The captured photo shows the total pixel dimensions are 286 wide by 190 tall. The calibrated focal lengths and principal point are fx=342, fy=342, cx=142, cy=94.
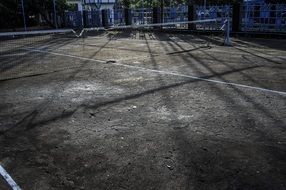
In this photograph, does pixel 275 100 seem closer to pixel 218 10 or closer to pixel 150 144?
pixel 150 144

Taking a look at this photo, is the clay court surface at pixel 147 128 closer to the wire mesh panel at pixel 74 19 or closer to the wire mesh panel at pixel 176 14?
the wire mesh panel at pixel 176 14

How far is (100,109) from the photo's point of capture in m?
7.16

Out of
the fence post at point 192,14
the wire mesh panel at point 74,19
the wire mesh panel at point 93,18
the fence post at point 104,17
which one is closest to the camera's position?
the fence post at point 192,14

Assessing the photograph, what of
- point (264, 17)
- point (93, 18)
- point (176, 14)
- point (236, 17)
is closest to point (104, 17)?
point (93, 18)

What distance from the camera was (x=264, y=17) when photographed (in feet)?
79.3

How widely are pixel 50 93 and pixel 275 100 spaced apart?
5375mm

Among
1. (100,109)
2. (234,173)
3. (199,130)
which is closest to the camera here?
(234,173)

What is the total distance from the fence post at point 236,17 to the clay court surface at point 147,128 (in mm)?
14493

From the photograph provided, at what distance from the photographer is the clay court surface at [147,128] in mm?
4359

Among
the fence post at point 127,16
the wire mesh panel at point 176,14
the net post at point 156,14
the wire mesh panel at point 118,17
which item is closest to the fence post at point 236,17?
the wire mesh panel at point 176,14

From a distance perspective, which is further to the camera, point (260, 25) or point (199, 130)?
point (260, 25)

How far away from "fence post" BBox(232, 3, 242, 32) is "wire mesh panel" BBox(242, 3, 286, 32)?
0.46m

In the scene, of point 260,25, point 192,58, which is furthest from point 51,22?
point 192,58

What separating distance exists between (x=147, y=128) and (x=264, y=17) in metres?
20.9
